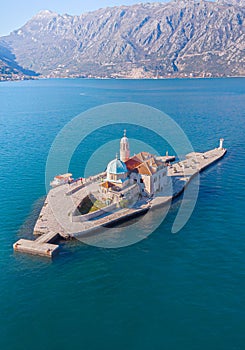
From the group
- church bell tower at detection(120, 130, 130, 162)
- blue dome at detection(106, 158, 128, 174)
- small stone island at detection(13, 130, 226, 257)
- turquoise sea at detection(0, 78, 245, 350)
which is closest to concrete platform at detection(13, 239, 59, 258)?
small stone island at detection(13, 130, 226, 257)

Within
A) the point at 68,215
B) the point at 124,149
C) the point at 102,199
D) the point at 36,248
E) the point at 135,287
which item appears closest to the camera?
the point at 135,287

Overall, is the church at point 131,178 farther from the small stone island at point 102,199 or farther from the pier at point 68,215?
the pier at point 68,215

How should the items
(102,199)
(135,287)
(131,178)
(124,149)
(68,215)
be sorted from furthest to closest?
(124,149) < (131,178) < (102,199) < (68,215) < (135,287)

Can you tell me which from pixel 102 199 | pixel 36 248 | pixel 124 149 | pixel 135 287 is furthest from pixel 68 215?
pixel 135 287

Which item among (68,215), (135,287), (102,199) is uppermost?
(102,199)

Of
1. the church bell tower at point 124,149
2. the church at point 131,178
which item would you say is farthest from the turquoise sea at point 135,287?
the church bell tower at point 124,149

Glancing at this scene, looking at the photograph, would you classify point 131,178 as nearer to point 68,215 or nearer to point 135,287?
point 68,215

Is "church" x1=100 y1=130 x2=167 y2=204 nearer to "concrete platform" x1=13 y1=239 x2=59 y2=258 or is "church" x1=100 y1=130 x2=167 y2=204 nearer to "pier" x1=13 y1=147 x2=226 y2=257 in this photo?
"pier" x1=13 y1=147 x2=226 y2=257
